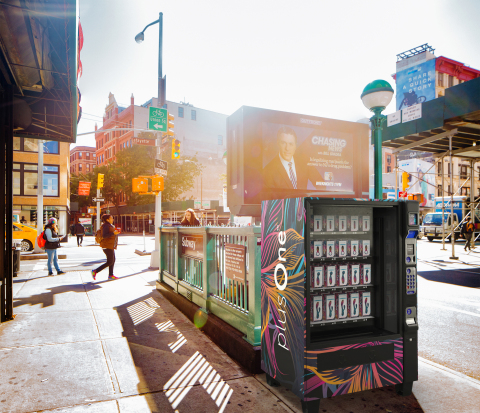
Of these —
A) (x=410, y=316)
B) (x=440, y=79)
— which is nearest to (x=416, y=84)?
(x=440, y=79)

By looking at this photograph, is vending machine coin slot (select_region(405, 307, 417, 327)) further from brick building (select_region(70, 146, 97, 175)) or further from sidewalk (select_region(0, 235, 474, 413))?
brick building (select_region(70, 146, 97, 175))

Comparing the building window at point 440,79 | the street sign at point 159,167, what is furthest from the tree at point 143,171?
the building window at point 440,79

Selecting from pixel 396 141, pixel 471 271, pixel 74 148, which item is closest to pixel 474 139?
pixel 396 141

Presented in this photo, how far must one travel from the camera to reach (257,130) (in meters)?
4.98

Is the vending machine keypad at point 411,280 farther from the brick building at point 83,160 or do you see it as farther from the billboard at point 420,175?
the brick building at point 83,160

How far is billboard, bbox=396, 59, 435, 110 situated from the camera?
45.8 meters

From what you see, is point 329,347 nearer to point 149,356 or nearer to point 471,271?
point 149,356

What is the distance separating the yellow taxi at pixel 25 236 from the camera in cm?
1803

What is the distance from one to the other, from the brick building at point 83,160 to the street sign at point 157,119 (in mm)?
86216

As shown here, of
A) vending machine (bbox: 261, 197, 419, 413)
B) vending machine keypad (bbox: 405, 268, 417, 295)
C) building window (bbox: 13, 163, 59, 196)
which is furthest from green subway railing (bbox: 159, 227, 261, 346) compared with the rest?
building window (bbox: 13, 163, 59, 196)

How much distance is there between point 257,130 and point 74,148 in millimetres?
102149

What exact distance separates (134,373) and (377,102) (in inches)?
215

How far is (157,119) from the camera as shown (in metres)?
12.8

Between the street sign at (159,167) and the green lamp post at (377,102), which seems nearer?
the green lamp post at (377,102)
